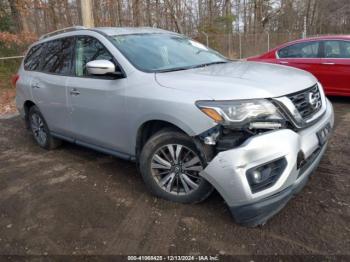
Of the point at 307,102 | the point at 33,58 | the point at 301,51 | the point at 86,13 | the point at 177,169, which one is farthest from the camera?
the point at 86,13

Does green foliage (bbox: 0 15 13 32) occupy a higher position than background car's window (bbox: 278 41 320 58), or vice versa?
green foliage (bbox: 0 15 13 32)

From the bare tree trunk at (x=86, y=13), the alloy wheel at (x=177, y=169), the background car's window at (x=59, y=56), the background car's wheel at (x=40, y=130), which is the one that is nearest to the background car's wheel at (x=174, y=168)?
the alloy wheel at (x=177, y=169)

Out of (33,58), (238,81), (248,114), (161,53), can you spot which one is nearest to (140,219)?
(248,114)

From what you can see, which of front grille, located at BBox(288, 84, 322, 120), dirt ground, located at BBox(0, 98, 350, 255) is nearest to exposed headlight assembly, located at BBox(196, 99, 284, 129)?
front grille, located at BBox(288, 84, 322, 120)

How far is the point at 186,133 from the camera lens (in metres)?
3.07

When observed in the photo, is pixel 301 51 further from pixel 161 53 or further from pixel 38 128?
pixel 38 128

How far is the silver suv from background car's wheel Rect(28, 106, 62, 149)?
1.68ft

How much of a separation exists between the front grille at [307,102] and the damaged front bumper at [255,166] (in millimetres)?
267

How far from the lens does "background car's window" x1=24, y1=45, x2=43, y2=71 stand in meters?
5.27

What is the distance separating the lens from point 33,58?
541 cm

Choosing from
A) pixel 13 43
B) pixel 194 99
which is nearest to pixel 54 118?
pixel 194 99

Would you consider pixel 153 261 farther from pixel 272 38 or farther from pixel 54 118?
pixel 272 38

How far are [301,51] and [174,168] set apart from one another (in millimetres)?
5312

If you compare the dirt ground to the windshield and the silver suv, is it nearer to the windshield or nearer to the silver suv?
the silver suv
